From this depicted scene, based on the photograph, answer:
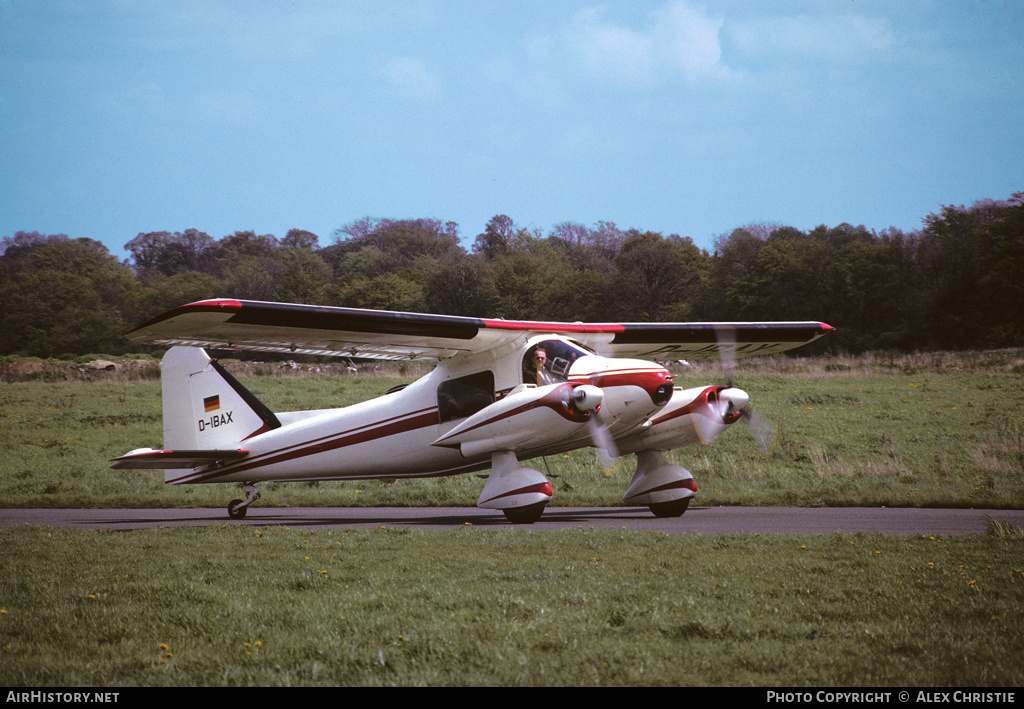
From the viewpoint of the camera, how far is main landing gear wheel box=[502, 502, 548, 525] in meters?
12.2

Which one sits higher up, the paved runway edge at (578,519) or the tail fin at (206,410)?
the tail fin at (206,410)

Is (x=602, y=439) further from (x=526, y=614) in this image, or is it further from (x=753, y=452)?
(x=753, y=452)

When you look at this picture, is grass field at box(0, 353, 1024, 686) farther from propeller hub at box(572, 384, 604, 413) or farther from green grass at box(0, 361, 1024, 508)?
propeller hub at box(572, 384, 604, 413)

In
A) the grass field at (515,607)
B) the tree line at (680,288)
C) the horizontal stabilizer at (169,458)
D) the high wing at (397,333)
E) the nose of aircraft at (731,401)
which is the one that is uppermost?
the tree line at (680,288)

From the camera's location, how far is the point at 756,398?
90.0 ft

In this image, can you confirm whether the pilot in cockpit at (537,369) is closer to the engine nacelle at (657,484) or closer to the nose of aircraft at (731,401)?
the engine nacelle at (657,484)

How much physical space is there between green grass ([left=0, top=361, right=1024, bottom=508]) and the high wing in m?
2.98

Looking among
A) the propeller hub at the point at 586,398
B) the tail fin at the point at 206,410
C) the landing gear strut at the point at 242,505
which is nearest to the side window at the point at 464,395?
the propeller hub at the point at 586,398

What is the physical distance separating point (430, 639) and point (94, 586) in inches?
142

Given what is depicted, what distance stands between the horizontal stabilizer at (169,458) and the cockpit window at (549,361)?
5797 mm

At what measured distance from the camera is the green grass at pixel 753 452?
15.9 metres

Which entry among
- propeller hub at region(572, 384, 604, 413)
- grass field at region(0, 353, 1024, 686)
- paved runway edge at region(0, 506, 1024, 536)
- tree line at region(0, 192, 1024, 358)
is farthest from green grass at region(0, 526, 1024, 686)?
tree line at region(0, 192, 1024, 358)

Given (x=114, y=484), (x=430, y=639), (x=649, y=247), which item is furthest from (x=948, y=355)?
(x=430, y=639)
